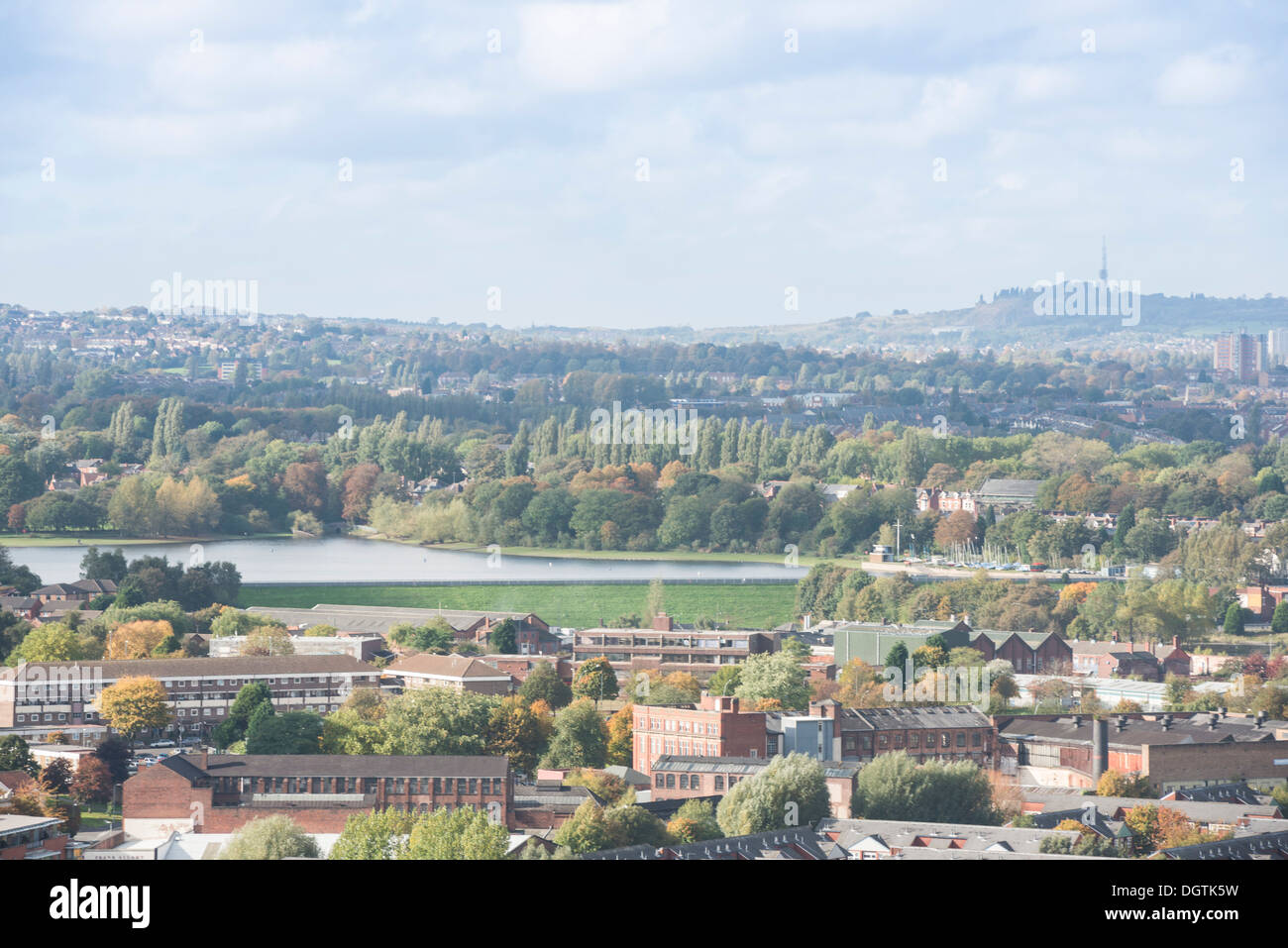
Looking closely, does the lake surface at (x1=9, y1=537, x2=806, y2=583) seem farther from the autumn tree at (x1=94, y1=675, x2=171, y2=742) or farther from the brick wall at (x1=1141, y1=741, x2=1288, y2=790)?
the brick wall at (x1=1141, y1=741, x2=1288, y2=790)

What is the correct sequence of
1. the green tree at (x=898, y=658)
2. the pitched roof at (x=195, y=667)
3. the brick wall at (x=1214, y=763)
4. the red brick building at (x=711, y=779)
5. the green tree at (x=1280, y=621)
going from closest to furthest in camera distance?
the red brick building at (x=711, y=779) → the brick wall at (x=1214, y=763) → the pitched roof at (x=195, y=667) → the green tree at (x=898, y=658) → the green tree at (x=1280, y=621)

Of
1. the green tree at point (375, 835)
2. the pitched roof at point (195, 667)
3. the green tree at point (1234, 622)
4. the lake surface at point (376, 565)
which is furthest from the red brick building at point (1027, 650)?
the green tree at point (375, 835)

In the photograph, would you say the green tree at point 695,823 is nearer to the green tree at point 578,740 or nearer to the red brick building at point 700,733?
the red brick building at point 700,733

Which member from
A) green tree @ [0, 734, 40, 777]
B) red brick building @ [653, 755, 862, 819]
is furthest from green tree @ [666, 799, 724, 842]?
green tree @ [0, 734, 40, 777]

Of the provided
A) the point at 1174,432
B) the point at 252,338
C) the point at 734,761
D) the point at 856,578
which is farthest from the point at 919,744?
the point at 252,338

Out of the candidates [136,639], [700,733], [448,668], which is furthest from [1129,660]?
[136,639]
